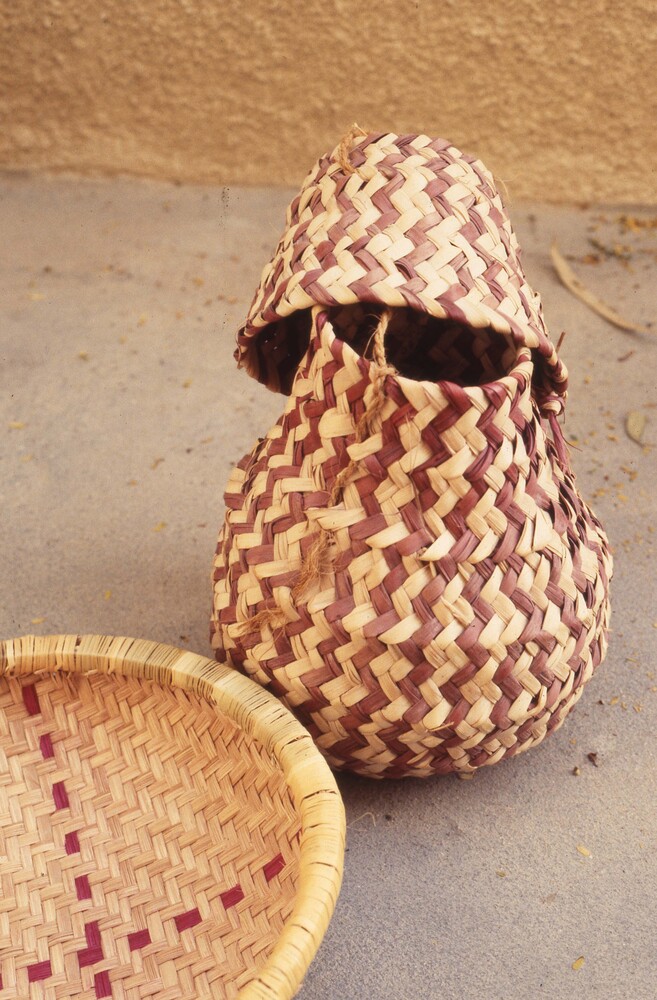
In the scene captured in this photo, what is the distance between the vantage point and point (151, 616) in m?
1.09

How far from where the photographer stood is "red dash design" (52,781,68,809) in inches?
34.2

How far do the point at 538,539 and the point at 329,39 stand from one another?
4.53 ft

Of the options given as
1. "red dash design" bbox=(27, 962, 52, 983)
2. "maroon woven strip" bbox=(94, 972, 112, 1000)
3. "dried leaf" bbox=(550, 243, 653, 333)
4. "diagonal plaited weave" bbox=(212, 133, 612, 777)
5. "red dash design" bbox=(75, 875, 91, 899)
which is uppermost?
"diagonal plaited weave" bbox=(212, 133, 612, 777)

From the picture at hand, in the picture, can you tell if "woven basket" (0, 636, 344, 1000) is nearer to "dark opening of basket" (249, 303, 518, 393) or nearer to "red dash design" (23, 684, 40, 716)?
"red dash design" (23, 684, 40, 716)

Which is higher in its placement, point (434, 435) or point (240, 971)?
point (434, 435)

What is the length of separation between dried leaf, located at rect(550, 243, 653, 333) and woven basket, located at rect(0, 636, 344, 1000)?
104 cm

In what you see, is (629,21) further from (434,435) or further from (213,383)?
(434,435)

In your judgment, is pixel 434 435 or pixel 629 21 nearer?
pixel 434 435

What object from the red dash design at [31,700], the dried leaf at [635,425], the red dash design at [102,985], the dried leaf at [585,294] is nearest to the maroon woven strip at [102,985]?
the red dash design at [102,985]

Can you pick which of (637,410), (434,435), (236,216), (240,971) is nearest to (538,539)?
(434,435)

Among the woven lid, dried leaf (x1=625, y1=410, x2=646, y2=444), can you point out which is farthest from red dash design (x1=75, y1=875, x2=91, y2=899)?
dried leaf (x1=625, y1=410, x2=646, y2=444)

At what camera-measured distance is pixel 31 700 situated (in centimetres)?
89

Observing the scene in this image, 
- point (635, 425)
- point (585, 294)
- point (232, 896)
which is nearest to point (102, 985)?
point (232, 896)

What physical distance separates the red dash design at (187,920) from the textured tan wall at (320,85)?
1.53m
